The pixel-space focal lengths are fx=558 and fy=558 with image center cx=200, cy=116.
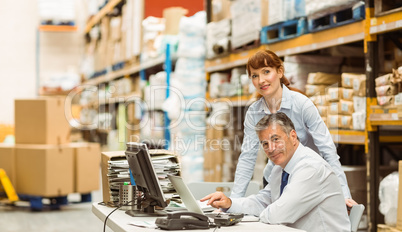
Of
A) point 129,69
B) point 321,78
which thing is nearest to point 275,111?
point 321,78

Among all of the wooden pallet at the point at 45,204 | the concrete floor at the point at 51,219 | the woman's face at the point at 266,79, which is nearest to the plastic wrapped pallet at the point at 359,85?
the woman's face at the point at 266,79

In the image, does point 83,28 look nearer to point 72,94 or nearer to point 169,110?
point 72,94

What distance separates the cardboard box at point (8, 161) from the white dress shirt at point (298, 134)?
14.1ft

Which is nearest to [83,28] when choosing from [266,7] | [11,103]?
[11,103]

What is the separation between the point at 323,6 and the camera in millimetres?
4516

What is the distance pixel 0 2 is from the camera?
13.6 meters

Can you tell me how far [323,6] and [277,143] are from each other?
219 cm

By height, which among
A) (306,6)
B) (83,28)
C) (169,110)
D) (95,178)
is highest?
(83,28)

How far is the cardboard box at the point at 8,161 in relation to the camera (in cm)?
704

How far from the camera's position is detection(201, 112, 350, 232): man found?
8.30 ft

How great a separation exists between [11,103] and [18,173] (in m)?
7.00

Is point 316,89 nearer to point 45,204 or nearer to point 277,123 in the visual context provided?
point 277,123

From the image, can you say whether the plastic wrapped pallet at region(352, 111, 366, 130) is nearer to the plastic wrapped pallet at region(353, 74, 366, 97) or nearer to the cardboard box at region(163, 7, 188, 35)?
the plastic wrapped pallet at region(353, 74, 366, 97)

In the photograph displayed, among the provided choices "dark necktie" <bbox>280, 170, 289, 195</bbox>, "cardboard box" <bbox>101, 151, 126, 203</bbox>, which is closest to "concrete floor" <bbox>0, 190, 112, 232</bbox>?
"cardboard box" <bbox>101, 151, 126, 203</bbox>
